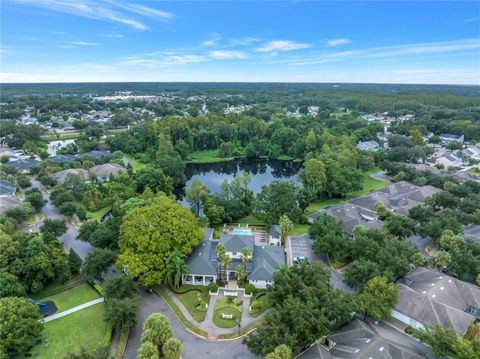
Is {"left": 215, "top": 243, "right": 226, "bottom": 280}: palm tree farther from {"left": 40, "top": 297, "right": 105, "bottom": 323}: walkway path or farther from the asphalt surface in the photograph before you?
{"left": 40, "top": 297, "right": 105, "bottom": 323}: walkway path

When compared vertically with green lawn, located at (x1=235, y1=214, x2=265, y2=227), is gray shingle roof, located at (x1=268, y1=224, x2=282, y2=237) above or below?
above

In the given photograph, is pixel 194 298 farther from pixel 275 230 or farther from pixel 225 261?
pixel 275 230

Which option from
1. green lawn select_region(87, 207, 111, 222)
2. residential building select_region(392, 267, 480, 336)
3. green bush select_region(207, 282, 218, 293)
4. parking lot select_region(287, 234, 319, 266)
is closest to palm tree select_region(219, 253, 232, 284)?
green bush select_region(207, 282, 218, 293)

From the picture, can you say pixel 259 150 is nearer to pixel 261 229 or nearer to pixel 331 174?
pixel 331 174

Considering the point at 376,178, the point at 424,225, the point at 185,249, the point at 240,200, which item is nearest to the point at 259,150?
the point at 376,178

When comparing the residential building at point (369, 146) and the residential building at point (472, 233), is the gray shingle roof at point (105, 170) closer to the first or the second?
the residential building at point (472, 233)

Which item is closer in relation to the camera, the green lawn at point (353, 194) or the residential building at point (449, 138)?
the green lawn at point (353, 194)

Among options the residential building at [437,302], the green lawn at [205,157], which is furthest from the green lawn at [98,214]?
the residential building at [437,302]
